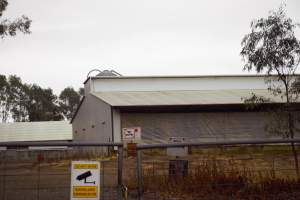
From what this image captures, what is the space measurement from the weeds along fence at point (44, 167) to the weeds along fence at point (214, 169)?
55cm

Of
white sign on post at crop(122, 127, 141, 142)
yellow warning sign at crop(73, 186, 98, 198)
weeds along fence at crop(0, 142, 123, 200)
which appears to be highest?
white sign on post at crop(122, 127, 141, 142)

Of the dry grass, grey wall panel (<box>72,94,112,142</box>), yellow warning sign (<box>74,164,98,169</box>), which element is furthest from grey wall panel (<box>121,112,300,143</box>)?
yellow warning sign (<box>74,164,98,169</box>)

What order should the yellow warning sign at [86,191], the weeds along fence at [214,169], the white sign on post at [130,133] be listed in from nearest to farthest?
the yellow warning sign at [86,191] → the weeds along fence at [214,169] → the white sign on post at [130,133]

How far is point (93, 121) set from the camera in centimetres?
3238

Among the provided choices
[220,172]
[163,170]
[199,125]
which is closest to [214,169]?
[220,172]

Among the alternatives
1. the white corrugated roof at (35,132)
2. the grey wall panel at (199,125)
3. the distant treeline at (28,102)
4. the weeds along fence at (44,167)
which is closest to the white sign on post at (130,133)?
the weeds along fence at (44,167)

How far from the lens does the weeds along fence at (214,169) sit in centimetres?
579

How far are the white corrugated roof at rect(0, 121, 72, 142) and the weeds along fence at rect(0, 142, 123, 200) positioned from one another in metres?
45.0

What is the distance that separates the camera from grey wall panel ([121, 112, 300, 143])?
27.5 m

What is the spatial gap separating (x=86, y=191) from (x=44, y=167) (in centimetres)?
72

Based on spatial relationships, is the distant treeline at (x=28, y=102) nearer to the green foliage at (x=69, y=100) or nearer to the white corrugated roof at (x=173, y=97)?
the green foliage at (x=69, y=100)

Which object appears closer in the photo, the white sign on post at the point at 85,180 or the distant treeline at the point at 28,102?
the white sign on post at the point at 85,180

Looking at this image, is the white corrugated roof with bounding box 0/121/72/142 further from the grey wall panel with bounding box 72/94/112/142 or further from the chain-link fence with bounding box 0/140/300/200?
the chain-link fence with bounding box 0/140/300/200

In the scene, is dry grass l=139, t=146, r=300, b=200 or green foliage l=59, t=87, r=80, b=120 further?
green foliage l=59, t=87, r=80, b=120
